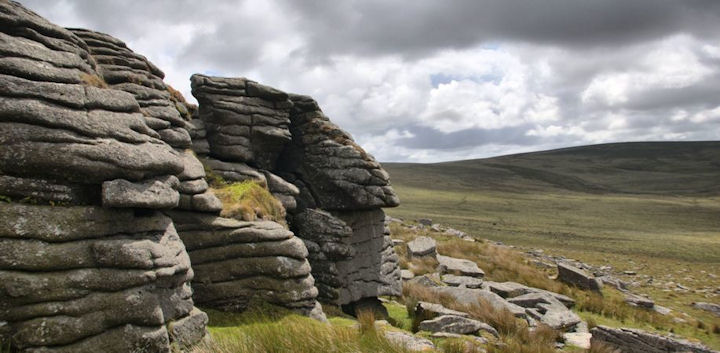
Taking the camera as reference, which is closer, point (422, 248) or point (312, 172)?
point (312, 172)

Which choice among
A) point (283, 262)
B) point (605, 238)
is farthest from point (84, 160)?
point (605, 238)

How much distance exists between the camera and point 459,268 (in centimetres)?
3070

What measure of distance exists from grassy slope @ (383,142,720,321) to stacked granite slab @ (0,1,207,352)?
100ft

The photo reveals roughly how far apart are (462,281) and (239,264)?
16.2 metres

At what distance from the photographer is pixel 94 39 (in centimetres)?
1675

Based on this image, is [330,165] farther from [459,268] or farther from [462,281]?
[459,268]

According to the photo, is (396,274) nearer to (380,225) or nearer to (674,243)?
(380,225)

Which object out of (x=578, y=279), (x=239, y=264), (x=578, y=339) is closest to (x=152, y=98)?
(x=239, y=264)

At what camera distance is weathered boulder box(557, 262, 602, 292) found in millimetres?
29688

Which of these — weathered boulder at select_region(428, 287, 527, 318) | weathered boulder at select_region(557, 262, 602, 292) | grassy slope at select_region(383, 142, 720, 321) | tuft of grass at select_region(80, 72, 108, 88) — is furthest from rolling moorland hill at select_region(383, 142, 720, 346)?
tuft of grass at select_region(80, 72, 108, 88)

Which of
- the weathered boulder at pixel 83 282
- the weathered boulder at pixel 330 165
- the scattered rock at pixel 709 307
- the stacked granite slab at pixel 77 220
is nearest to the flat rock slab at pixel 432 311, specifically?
the weathered boulder at pixel 330 165

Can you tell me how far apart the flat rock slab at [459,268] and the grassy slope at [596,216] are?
1250 centimetres

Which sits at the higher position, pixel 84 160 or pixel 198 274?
pixel 84 160

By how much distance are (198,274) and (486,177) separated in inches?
7447
